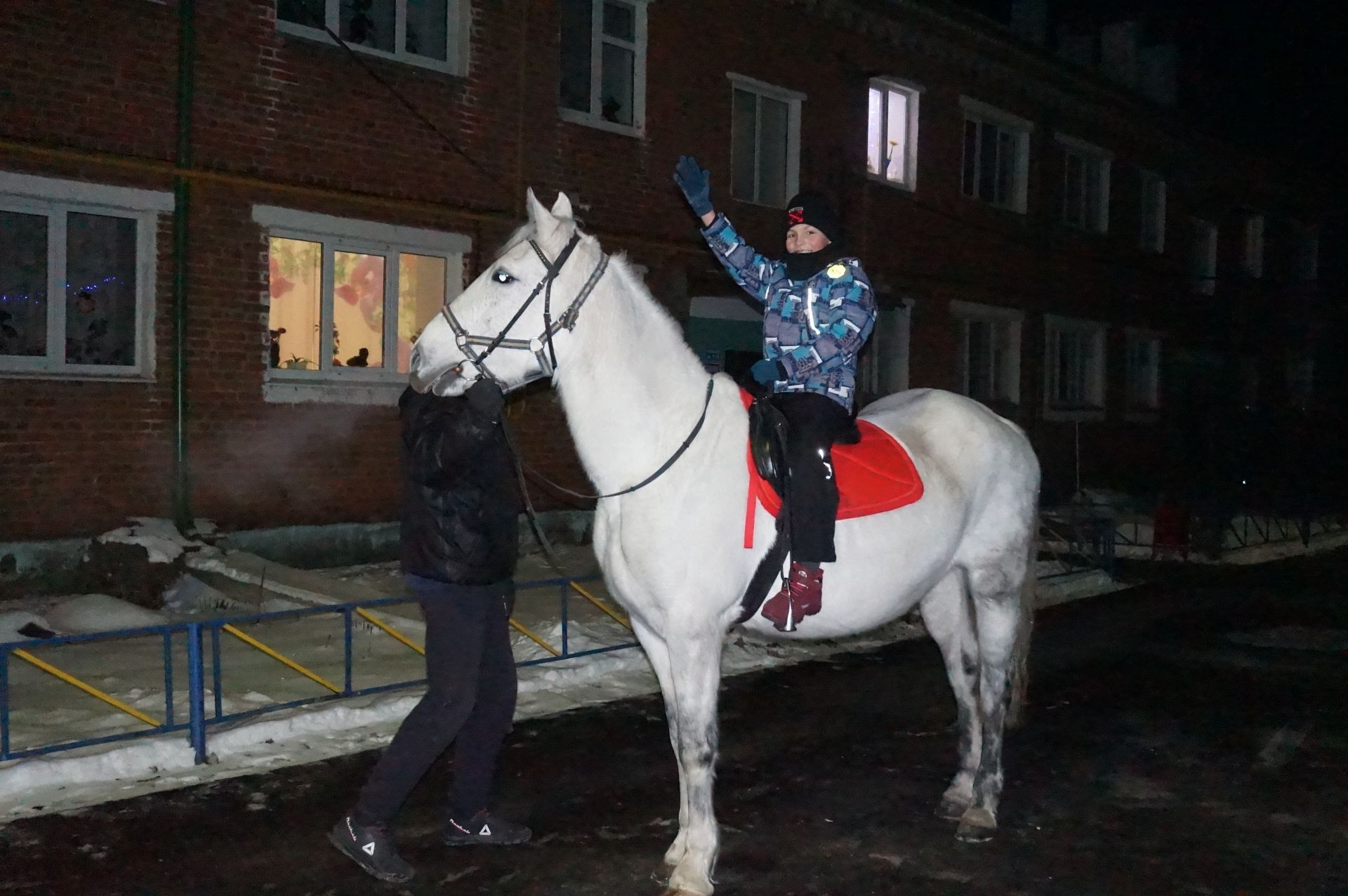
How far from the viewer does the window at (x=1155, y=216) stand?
2567 cm

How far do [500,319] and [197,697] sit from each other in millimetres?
3318

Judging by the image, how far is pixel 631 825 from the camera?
17.8 ft

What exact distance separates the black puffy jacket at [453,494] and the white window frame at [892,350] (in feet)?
48.4

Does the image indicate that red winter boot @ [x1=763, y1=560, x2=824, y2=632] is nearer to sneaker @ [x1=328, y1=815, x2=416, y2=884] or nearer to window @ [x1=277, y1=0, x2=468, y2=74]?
sneaker @ [x1=328, y1=815, x2=416, y2=884]

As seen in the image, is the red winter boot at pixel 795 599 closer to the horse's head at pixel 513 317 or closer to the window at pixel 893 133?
the horse's head at pixel 513 317

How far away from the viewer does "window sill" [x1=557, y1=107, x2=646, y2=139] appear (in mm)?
14039

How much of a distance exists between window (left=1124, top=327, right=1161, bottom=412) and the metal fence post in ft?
75.4

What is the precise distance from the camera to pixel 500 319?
439cm

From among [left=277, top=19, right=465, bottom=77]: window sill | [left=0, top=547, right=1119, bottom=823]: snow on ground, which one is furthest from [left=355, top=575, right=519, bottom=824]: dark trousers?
[left=277, top=19, right=465, bottom=77]: window sill

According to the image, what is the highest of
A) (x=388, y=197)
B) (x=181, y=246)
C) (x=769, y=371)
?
(x=388, y=197)

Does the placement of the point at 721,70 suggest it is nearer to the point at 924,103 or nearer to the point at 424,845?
the point at 924,103

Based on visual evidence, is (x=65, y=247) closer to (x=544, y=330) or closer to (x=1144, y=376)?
(x=544, y=330)

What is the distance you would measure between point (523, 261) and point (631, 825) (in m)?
2.78

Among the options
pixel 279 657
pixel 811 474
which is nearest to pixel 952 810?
pixel 811 474
